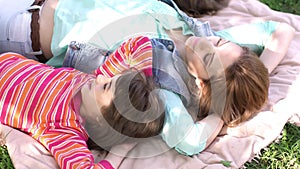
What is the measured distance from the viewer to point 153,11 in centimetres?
294

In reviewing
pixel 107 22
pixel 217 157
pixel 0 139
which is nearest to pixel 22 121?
pixel 0 139

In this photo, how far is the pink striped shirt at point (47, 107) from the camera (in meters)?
2.34

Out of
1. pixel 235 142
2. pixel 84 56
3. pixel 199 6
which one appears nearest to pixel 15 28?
pixel 84 56

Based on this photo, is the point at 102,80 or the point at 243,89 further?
the point at 243,89

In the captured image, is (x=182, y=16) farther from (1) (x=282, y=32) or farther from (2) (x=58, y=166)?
(2) (x=58, y=166)

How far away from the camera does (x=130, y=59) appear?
2.61 meters

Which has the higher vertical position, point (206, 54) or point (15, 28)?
point (15, 28)

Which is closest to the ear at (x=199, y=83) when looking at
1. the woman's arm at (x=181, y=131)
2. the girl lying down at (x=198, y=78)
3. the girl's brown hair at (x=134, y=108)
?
the girl lying down at (x=198, y=78)

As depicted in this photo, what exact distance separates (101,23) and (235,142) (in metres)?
0.98

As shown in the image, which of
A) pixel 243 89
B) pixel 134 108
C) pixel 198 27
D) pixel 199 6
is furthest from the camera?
pixel 199 6

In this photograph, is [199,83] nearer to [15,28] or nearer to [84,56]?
[84,56]

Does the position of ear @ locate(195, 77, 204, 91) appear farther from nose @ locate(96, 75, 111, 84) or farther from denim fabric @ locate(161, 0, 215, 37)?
nose @ locate(96, 75, 111, 84)

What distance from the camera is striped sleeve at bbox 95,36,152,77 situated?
2590 mm

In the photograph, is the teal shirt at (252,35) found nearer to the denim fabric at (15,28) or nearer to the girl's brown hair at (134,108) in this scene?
the girl's brown hair at (134,108)
